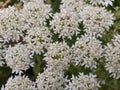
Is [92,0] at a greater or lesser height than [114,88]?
greater

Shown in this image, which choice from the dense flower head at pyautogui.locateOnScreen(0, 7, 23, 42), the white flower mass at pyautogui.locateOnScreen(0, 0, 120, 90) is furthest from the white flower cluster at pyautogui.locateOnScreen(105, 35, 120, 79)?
the dense flower head at pyautogui.locateOnScreen(0, 7, 23, 42)

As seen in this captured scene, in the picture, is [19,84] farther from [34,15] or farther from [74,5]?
[74,5]

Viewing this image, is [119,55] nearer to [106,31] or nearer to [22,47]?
[106,31]

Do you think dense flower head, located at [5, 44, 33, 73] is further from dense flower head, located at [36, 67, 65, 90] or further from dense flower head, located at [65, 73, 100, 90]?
dense flower head, located at [65, 73, 100, 90]

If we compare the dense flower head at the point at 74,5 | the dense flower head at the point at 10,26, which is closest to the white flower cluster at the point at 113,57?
the dense flower head at the point at 74,5

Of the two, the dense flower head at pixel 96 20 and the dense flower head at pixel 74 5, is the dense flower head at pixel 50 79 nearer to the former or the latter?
the dense flower head at pixel 96 20

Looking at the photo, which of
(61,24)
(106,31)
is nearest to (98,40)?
(106,31)

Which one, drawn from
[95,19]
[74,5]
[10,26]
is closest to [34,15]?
[10,26]
